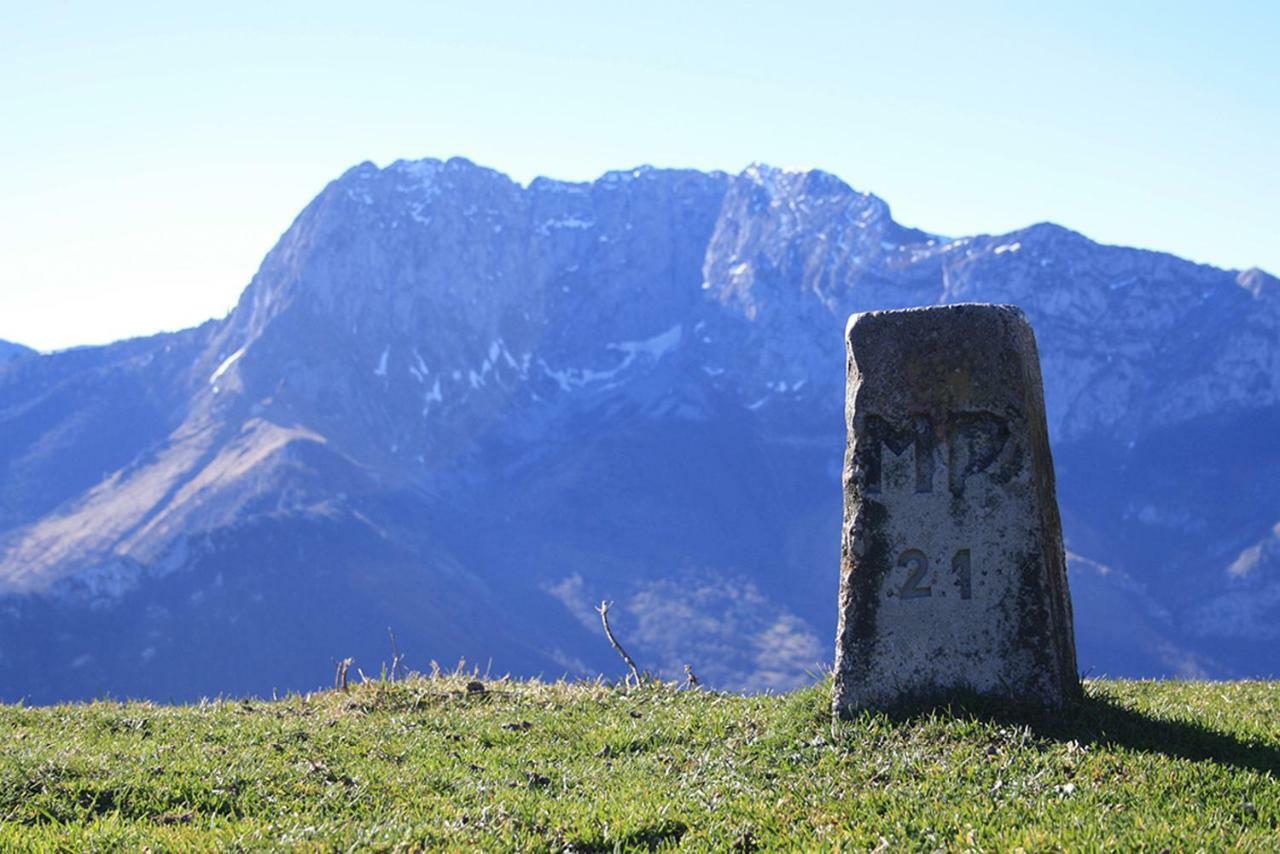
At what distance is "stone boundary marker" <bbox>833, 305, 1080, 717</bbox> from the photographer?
11.5 metres

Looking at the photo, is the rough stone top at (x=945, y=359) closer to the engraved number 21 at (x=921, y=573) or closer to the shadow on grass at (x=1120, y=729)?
the engraved number 21 at (x=921, y=573)

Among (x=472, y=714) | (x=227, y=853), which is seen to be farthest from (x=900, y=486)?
(x=227, y=853)

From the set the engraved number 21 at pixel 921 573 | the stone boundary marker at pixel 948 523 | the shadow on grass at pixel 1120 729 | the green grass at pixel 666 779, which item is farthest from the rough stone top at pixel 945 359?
the green grass at pixel 666 779

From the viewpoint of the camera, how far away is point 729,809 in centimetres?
954

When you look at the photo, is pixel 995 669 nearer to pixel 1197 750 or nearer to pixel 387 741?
pixel 1197 750

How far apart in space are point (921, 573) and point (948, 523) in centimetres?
49

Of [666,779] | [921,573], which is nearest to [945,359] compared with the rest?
[921,573]

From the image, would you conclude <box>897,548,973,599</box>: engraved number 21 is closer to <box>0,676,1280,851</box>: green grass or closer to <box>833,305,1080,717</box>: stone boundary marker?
<box>833,305,1080,717</box>: stone boundary marker

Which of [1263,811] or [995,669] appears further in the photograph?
[995,669]

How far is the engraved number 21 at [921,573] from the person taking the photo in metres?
11.6

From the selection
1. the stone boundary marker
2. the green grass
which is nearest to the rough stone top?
the stone boundary marker

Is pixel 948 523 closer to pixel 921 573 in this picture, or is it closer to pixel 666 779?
pixel 921 573

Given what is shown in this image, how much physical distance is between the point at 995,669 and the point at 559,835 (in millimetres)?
4436

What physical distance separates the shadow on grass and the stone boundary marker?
17 cm
